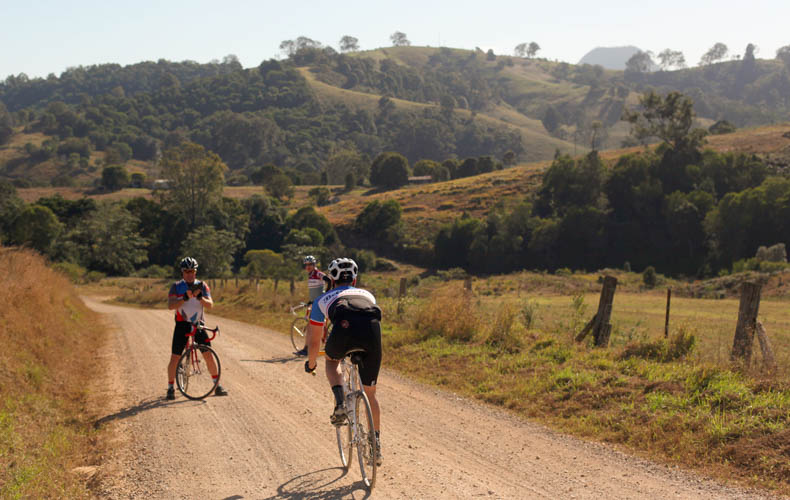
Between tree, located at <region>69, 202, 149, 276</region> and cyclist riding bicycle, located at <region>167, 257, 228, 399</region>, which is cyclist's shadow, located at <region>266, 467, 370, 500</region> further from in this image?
tree, located at <region>69, 202, 149, 276</region>

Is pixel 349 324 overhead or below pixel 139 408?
overhead

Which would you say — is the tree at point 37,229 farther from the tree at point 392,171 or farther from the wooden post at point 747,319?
the wooden post at point 747,319

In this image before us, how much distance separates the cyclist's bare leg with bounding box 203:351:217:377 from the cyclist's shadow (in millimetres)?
4047

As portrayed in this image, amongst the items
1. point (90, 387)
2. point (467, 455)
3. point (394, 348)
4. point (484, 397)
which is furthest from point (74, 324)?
point (467, 455)

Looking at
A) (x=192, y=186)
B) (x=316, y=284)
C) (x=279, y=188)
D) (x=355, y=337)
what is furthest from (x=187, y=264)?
(x=279, y=188)

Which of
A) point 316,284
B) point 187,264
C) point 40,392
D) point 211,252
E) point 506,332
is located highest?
Answer: point 187,264

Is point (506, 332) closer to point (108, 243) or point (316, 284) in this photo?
point (316, 284)

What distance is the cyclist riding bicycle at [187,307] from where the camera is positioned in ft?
32.5

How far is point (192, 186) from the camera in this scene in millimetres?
92812

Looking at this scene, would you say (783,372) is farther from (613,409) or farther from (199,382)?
(199,382)

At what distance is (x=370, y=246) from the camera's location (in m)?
87.0

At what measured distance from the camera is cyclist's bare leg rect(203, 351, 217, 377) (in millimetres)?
10211

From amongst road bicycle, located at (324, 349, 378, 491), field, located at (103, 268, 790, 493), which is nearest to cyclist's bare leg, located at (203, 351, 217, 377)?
field, located at (103, 268, 790, 493)

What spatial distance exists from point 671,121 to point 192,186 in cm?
6831
